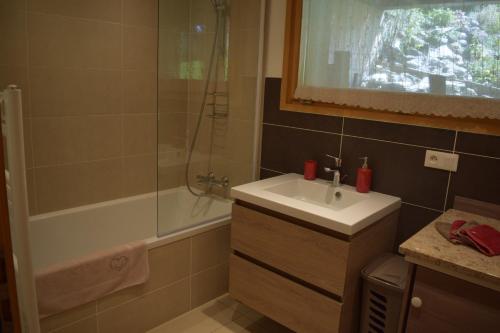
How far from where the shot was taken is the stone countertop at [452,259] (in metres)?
1.28

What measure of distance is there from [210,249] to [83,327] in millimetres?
804

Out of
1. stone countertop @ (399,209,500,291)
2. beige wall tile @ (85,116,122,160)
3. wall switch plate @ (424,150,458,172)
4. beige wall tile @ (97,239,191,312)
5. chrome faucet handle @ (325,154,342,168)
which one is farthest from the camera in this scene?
beige wall tile @ (85,116,122,160)

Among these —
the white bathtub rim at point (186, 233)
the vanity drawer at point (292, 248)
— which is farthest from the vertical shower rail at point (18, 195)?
the vanity drawer at point (292, 248)

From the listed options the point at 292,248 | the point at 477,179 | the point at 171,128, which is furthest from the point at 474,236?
the point at 171,128

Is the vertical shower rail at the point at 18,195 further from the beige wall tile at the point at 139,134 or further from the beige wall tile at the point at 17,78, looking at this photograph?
the beige wall tile at the point at 139,134

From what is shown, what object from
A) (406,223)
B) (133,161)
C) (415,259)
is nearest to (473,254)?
(415,259)

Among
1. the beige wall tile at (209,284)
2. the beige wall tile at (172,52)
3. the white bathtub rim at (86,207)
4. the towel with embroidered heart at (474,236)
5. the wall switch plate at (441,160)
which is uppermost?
the beige wall tile at (172,52)

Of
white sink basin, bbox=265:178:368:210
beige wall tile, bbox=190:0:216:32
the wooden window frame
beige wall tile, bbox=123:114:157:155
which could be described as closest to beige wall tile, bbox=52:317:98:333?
white sink basin, bbox=265:178:368:210

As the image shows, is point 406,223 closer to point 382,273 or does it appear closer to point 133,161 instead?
point 382,273

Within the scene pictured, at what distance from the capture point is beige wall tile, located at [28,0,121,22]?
2205 millimetres

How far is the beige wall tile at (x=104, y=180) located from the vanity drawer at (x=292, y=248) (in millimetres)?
1052

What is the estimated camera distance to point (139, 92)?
274cm

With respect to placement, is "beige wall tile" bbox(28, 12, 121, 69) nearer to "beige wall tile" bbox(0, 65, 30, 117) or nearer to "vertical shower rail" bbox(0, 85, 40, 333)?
"beige wall tile" bbox(0, 65, 30, 117)

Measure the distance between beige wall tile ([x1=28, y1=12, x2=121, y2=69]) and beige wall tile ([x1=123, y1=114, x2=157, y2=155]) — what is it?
1.23ft
